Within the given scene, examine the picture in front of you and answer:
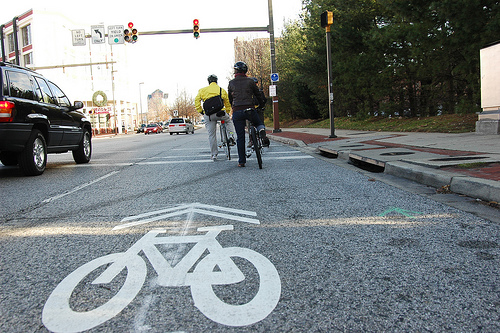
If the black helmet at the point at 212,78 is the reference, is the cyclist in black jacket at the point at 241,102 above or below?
below

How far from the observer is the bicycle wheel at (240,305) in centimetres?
210

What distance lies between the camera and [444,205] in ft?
14.8

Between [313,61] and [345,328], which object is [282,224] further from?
[313,61]

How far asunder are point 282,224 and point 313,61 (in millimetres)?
24434

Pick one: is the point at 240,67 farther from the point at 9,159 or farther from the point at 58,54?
the point at 58,54

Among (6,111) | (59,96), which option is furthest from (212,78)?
(6,111)

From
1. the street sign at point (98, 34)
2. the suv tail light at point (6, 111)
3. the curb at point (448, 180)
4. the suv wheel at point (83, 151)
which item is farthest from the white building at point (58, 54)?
the curb at point (448, 180)

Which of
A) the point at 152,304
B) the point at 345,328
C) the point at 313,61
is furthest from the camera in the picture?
the point at 313,61

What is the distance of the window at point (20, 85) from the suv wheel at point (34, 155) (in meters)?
0.73

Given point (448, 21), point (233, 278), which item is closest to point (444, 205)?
point (233, 278)

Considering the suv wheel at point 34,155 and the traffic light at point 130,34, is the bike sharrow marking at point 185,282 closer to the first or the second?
the suv wheel at point 34,155

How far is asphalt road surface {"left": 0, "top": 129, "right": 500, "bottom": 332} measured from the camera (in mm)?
2107

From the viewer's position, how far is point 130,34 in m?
21.0

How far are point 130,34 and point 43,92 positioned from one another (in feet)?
45.2
